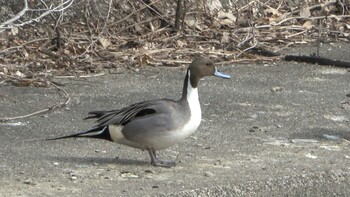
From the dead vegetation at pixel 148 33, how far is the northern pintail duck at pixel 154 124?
8.18 ft

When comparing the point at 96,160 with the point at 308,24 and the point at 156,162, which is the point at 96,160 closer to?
the point at 156,162

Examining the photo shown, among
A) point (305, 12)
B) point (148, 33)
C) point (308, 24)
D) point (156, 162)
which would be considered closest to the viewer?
point (156, 162)

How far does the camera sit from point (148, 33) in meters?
10.9

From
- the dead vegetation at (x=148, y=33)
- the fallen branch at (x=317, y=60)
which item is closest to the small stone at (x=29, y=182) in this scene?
the dead vegetation at (x=148, y=33)

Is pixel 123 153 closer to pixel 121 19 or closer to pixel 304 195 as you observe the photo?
pixel 304 195

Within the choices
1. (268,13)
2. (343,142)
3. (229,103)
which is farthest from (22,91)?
(268,13)

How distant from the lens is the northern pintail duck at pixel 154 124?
21.5 ft

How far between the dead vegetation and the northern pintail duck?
8.18ft

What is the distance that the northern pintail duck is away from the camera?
655 cm

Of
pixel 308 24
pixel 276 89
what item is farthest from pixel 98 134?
pixel 308 24

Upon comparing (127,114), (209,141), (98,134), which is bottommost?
(209,141)

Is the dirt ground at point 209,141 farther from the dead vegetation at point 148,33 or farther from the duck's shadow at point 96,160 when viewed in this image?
the dead vegetation at point 148,33

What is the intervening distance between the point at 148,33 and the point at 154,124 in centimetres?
442

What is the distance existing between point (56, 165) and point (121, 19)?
15.1 feet
